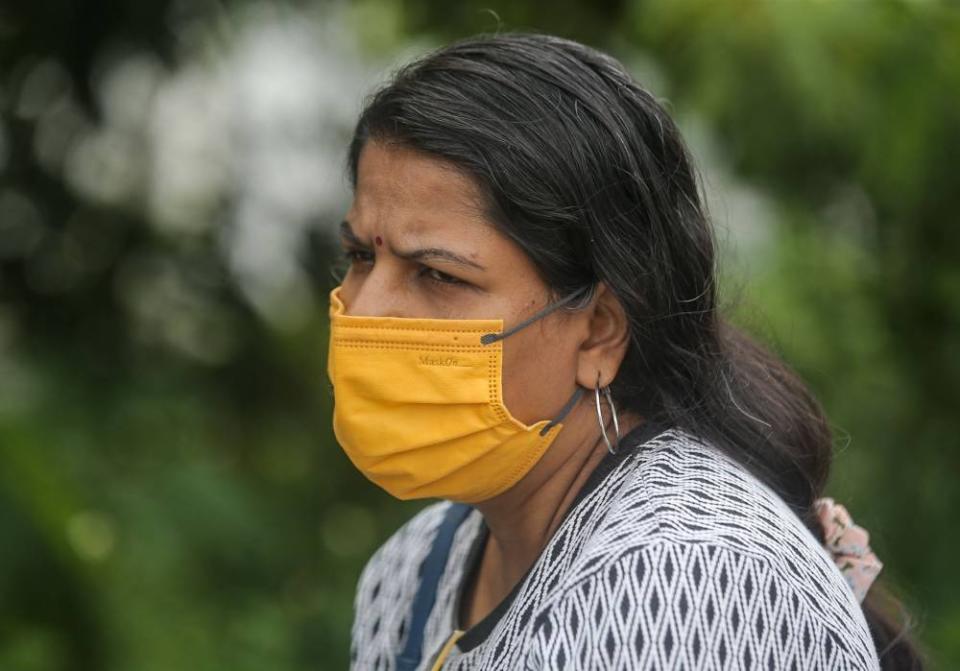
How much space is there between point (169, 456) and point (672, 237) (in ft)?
9.94

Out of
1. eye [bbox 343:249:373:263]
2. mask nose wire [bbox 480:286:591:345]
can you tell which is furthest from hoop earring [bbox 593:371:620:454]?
eye [bbox 343:249:373:263]

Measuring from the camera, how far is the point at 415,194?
6.58ft

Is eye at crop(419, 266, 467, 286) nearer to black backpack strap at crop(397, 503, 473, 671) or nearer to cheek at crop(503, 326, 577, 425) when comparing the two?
cheek at crop(503, 326, 577, 425)

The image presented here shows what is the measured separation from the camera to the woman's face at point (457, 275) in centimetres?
197

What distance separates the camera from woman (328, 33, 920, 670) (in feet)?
6.38

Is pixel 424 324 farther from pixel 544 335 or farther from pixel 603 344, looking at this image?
pixel 603 344

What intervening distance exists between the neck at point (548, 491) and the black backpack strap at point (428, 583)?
22 centimetres

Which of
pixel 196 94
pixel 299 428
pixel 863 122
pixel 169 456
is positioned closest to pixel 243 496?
pixel 169 456

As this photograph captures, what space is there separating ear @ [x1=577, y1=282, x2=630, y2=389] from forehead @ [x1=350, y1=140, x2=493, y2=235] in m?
0.25

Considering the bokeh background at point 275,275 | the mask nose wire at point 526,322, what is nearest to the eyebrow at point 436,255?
the mask nose wire at point 526,322

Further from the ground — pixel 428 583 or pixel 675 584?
pixel 675 584

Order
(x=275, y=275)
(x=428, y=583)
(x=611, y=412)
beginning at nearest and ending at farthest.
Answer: (x=611, y=412), (x=428, y=583), (x=275, y=275)

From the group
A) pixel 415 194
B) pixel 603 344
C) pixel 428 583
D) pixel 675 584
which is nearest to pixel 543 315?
pixel 603 344

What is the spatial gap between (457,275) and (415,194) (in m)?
0.15
